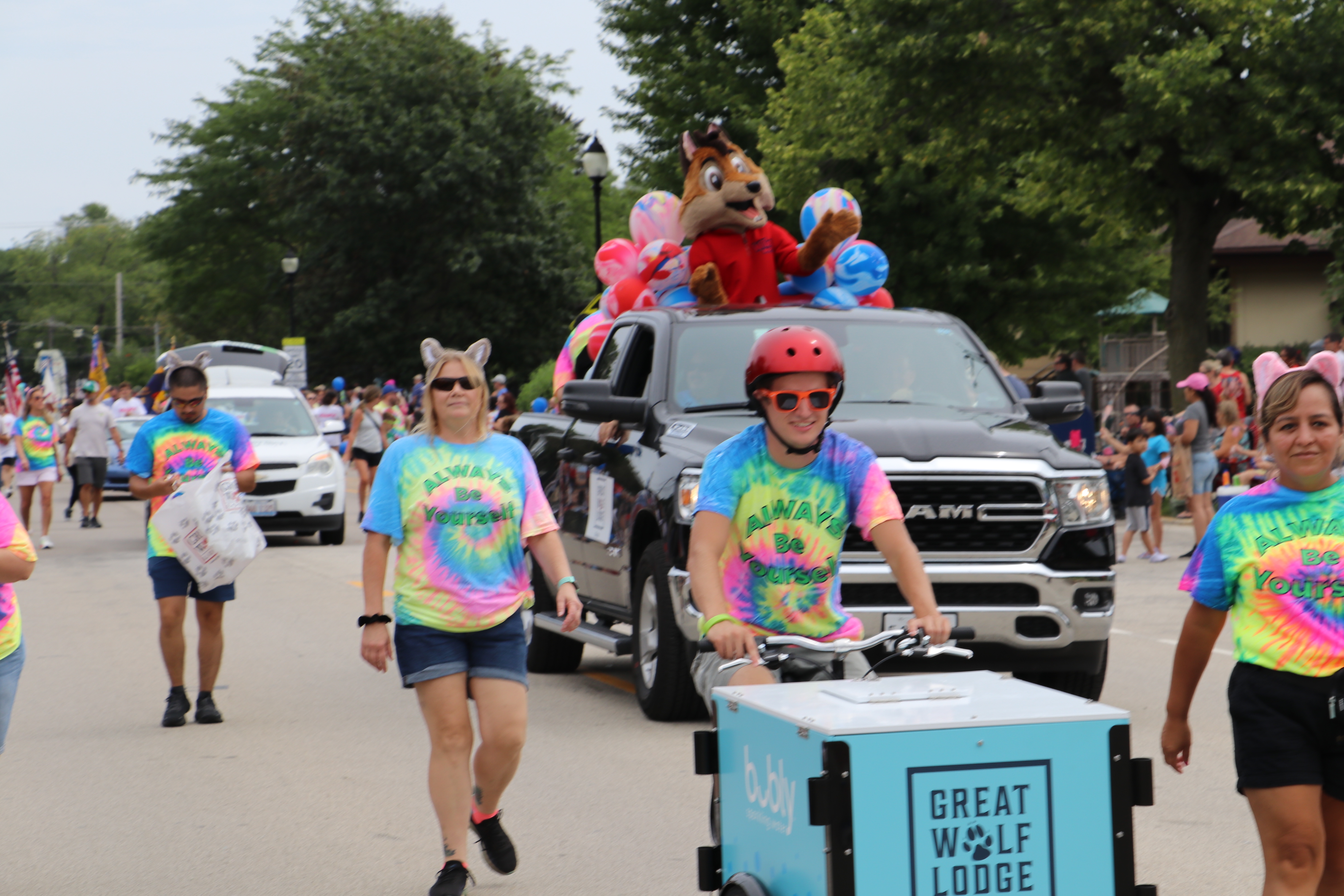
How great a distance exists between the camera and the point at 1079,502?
8.10m

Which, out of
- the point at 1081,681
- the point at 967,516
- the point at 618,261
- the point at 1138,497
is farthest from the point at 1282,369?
the point at 1138,497

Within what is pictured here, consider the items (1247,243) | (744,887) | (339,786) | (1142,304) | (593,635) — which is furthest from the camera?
(1247,243)

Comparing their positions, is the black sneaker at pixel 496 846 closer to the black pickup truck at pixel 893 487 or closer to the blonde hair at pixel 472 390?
the blonde hair at pixel 472 390

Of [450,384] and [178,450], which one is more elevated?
[450,384]

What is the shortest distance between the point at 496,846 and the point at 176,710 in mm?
3788

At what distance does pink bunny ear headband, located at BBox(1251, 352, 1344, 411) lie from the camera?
4215 mm

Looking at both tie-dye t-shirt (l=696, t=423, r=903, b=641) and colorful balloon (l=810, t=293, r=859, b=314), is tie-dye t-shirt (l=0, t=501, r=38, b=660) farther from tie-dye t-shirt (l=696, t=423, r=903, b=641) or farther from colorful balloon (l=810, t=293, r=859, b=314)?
colorful balloon (l=810, t=293, r=859, b=314)

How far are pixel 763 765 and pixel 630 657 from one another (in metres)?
7.51

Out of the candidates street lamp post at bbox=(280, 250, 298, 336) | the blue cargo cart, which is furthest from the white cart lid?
street lamp post at bbox=(280, 250, 298, 336)

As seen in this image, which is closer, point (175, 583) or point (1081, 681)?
point (1081, 681)

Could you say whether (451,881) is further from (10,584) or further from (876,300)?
(876,300)

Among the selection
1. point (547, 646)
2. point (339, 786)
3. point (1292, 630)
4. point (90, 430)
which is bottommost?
point (339, 786)

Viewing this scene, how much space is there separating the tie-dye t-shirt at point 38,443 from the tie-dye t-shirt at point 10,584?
1653 cm

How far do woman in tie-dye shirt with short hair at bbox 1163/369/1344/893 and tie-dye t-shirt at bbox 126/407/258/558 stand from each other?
5917 mm
